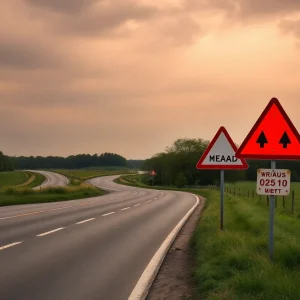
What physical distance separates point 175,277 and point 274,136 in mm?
2752

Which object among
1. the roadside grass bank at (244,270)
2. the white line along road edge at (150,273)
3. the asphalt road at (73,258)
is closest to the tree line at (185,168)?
the asphalt road at (73,258)

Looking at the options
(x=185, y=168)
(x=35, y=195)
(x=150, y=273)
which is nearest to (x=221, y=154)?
(x=150, y=273)

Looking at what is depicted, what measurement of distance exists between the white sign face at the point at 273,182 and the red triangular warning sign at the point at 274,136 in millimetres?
236

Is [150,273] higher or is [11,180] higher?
[11,180]

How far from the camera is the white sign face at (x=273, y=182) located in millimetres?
8039

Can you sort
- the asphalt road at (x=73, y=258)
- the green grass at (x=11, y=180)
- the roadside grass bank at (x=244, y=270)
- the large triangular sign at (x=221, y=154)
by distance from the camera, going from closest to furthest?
the roadside grass bank at (x=244, y=270)
the asphalt road at (x=73, y=258)
the large triangular sign at (x=221, y=154)
the green grass at (x=11, y=180)

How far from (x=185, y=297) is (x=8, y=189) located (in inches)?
1417

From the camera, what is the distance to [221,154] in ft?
42.5

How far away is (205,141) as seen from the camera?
10756 centimetres

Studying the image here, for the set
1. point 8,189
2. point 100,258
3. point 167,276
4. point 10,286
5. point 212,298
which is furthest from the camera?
point 8,189

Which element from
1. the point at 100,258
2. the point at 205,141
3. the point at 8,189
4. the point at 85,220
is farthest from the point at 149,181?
the point at 100,258

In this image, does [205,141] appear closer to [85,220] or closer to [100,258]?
[85,220]

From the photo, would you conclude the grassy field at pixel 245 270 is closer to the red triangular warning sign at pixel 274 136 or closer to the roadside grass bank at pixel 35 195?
the red triangular warning sign at pixel 274 136

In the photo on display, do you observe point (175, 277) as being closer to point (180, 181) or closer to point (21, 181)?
point (180, 181)
